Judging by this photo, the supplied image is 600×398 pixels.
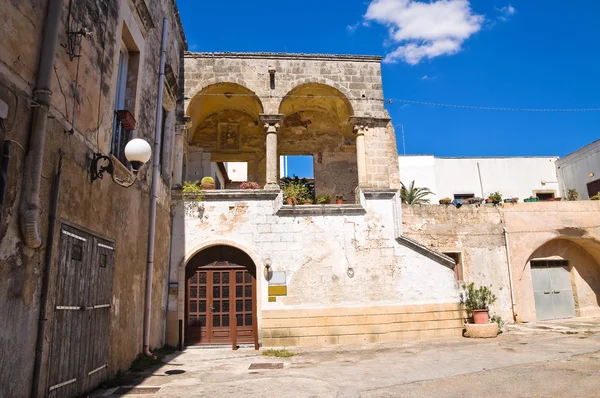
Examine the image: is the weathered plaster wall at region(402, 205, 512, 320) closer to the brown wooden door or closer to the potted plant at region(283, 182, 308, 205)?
the potted plant at region(283, 182, 308, 205)

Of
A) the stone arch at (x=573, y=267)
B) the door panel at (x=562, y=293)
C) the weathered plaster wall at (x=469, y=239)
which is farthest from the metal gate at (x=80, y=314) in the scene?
the door panel at (x=562, y=293)

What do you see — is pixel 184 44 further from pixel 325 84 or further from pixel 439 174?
pixel 439 174

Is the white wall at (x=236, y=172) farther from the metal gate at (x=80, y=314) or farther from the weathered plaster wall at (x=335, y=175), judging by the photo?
the metal gate at (x=80, y=314)

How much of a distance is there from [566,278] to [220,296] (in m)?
12.7

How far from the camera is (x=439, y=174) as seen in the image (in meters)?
22.4

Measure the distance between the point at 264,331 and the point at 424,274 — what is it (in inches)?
162

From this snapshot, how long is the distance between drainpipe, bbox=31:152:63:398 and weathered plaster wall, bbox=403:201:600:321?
36.3 ft

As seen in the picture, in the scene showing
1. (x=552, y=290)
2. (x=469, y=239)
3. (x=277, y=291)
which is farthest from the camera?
(x=552, y=290)

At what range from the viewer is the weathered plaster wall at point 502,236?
13.7 m

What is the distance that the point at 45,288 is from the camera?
4.10m

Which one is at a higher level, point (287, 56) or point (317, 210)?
point (287, 56)

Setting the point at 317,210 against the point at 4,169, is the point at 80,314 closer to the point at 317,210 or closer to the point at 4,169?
the point at 4,169

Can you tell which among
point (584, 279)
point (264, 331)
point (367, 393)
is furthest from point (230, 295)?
point (584, 279)

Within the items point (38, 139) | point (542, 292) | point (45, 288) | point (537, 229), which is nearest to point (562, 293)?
point (542, 292)
